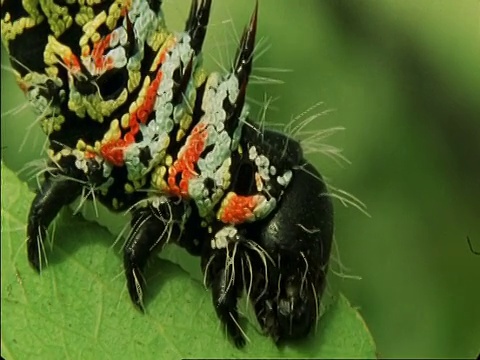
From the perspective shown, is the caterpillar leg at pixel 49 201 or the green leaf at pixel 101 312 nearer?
the green leaf at pixel 101 312

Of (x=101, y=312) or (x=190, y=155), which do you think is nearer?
(x=101, y=312)

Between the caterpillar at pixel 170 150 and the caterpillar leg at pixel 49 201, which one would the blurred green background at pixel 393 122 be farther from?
the caterpillar leg at pixel 49 201

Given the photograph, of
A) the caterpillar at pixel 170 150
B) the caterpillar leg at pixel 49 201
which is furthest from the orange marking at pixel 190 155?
the caterpillar leg at pixel 49 201

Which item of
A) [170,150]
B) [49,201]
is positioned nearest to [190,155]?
[170,150]

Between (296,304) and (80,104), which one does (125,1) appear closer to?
(80,104)

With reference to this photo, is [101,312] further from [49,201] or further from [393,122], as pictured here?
[393,122]

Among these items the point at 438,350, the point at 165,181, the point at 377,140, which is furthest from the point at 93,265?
the point at 438,350

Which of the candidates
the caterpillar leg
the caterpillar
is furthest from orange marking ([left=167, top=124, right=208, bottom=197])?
the caterpillar leg
